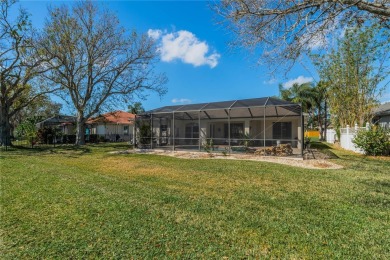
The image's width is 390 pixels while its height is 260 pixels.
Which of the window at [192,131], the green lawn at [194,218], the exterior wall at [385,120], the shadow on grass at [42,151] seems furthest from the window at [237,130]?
the green lawn at [194,218]

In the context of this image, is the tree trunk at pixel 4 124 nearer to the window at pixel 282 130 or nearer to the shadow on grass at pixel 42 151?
the shadow on grass at pixel 42 151

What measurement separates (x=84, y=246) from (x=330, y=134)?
31922 millimetres

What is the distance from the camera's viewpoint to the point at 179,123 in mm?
21391

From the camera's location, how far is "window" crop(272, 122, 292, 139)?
17.6m

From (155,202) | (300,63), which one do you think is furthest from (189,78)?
(155,202)

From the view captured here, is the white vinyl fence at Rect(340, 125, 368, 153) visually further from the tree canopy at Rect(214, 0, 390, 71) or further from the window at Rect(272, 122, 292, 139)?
the tree canopy at Rect(214, 0, 390, 71)

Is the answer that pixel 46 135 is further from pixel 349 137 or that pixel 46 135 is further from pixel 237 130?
pixel 349 137

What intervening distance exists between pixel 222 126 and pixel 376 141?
35.4 feet

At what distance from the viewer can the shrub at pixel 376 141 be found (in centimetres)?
1225

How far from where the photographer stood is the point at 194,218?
370 centimetres

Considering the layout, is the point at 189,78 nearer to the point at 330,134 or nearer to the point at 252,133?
the point at 252,133

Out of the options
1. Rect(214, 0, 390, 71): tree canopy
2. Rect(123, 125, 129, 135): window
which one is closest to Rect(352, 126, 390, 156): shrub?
Rect(214, 0, 390, 71): tree canopy

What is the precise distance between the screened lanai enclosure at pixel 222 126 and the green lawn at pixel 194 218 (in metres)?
8.73

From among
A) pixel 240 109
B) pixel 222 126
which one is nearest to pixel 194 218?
pixel 240 109
